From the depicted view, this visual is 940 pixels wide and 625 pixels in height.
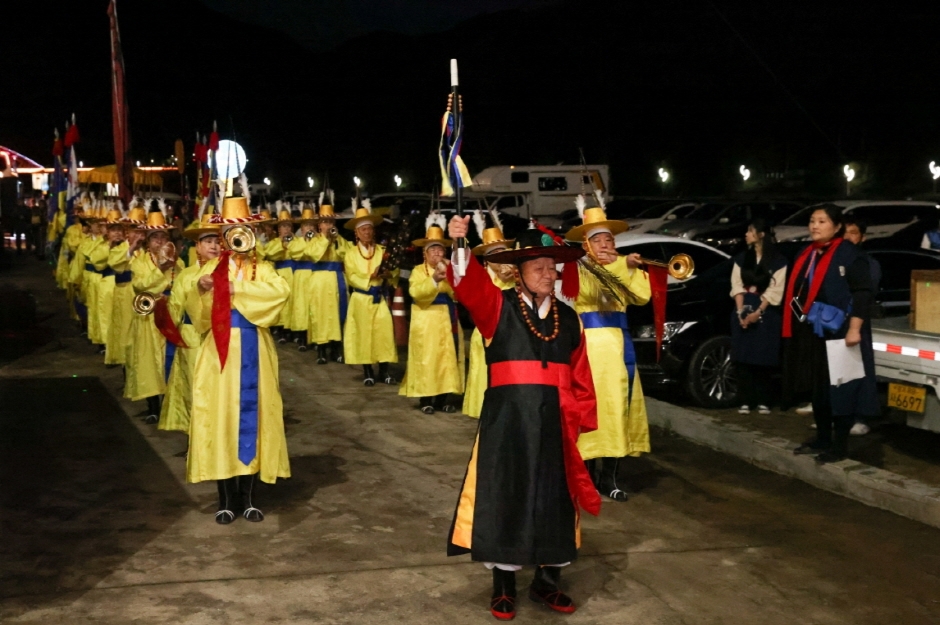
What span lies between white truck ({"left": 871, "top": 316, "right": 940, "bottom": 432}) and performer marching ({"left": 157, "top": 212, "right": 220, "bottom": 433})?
451 centimetres

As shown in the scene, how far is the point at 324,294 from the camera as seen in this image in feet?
43.1

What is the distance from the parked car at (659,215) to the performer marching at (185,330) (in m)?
19.5

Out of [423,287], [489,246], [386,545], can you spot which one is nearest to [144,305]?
[489,246]

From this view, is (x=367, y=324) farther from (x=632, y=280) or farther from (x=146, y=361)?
(x=632, y=280)

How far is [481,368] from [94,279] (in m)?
7.51

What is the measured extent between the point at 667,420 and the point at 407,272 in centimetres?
682

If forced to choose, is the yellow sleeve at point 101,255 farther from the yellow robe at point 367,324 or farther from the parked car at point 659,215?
the parked car at point 659,215

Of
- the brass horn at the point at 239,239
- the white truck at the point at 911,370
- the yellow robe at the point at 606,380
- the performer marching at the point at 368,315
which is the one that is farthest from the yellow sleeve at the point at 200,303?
the performer marching at the point at 368,315

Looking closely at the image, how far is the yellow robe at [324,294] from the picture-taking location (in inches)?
512

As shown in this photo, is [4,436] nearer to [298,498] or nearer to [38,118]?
[298,498]

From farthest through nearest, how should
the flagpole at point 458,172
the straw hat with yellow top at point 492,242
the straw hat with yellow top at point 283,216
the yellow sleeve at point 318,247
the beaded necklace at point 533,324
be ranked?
the straw hat with yellow top at point 283,216
the yellow sleeve at point 318,247
the straw hat with yellow top at point 492,242
the beaded necklace at point 533,324
the flagpole at point 458,172

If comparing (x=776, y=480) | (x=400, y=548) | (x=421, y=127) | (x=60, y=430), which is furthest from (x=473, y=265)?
(x=421, y=127)

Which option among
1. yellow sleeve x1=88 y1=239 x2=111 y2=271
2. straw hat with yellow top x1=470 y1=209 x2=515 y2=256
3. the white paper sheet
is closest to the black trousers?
the white paper sheet

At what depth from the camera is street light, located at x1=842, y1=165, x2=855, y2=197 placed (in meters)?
35.0
